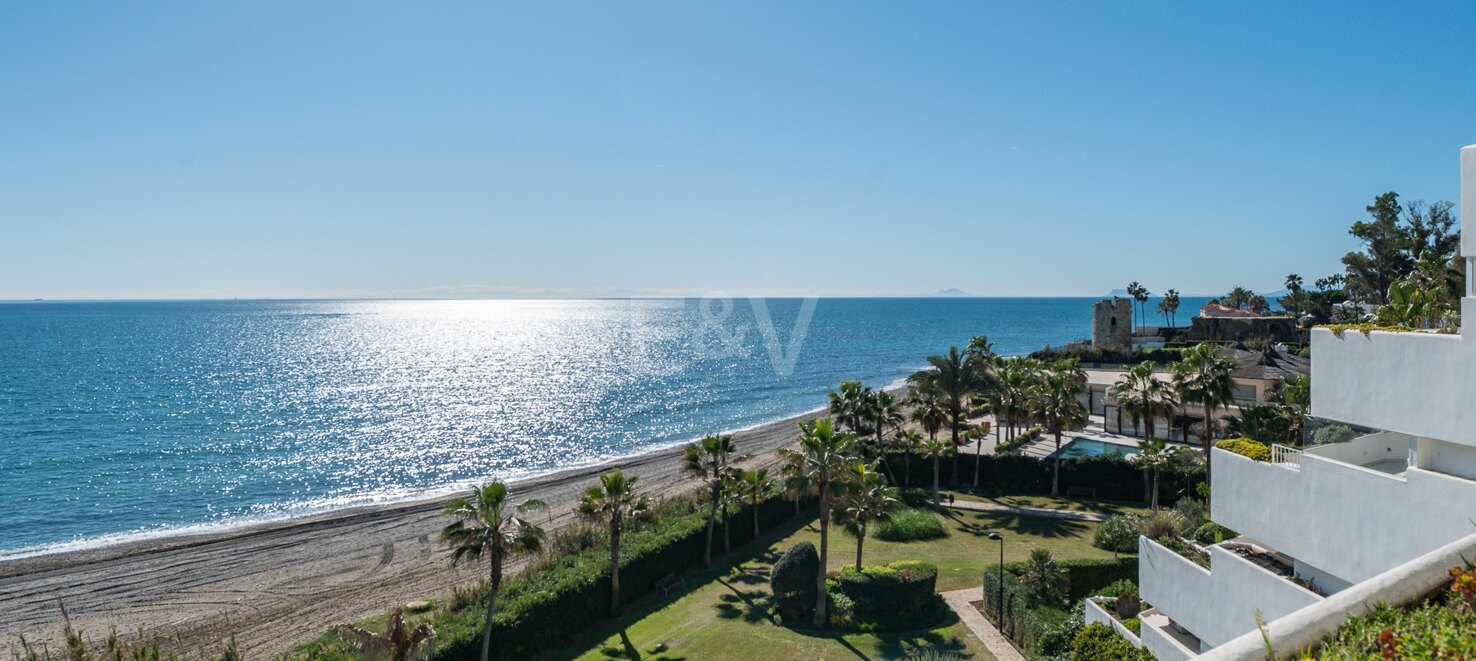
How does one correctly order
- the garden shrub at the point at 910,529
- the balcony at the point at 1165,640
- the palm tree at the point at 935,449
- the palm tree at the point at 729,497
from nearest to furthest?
the balcony at the point at 1165,640, the palm tree at the point at 729,497, the garden shrub at the point at 910,529, the palm tree at the point at 935,449

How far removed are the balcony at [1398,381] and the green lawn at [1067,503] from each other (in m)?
26.1

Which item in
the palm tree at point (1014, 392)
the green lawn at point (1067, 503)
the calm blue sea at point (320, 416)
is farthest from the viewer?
the calm blue sea at point (320, 416)

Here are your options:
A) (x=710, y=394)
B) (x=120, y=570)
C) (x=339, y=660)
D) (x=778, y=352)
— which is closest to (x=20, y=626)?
(x=120, y=570)

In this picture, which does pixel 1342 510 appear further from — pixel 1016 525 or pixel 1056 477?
pixel 1056 477

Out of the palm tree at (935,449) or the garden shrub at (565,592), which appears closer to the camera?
the garden shrub at (565,592)

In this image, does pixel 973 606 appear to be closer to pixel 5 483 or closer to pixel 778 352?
pixel 5 483

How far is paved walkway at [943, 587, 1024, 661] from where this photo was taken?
68.1 ft

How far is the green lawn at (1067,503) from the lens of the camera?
1396 inches

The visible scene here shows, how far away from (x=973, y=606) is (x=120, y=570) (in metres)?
→ 33.4

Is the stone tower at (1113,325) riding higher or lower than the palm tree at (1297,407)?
higher

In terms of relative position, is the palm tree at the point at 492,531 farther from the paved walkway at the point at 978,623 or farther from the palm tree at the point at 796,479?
the paved walkway at the point at 978,623

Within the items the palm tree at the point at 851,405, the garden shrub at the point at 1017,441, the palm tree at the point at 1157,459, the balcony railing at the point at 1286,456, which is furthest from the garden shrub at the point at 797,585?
the garden shrub at the point at 1017,441

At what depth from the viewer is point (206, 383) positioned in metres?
91.4

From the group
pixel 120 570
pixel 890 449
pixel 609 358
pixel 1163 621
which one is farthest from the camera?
pixel 609 358
